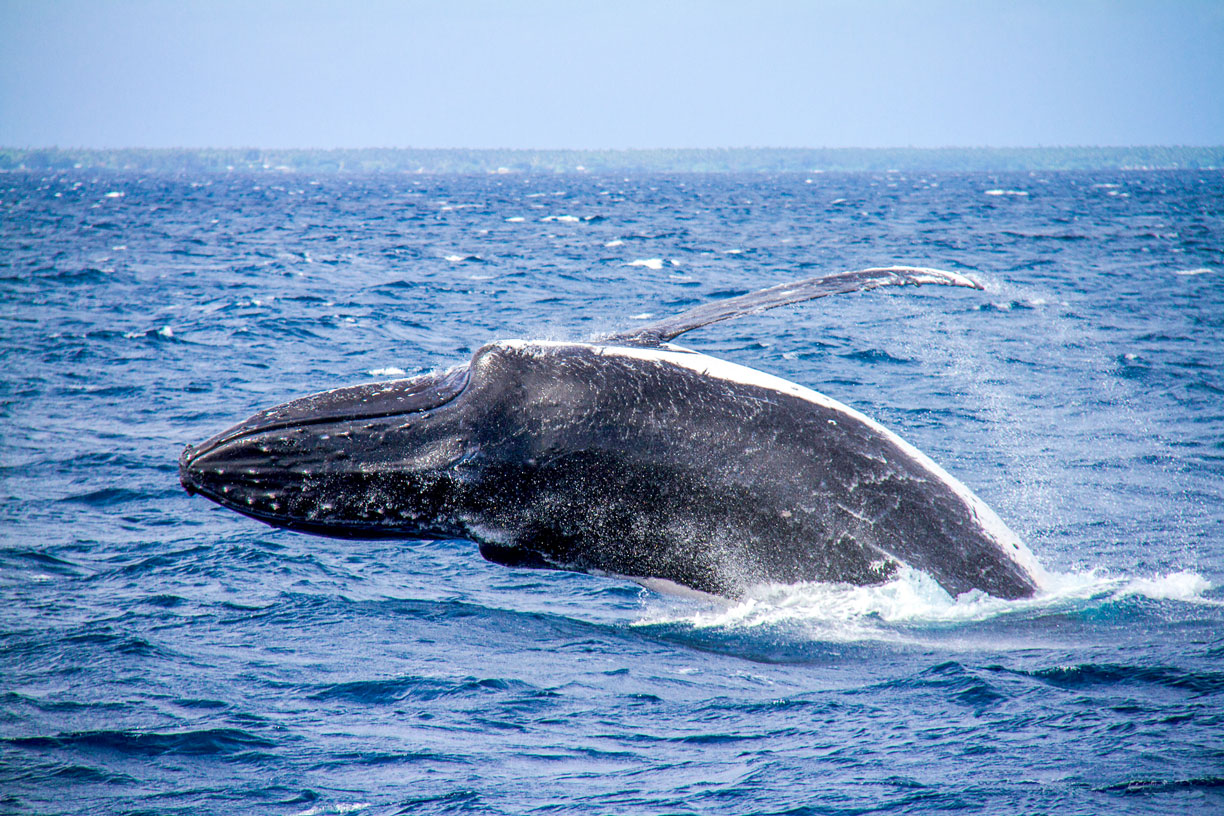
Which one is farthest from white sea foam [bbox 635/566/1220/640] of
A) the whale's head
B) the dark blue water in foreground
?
the whale's head

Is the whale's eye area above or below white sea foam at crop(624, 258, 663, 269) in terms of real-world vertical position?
below

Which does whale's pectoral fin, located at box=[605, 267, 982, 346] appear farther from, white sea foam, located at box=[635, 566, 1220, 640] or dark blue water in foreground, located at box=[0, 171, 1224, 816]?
white sea foam, located at box=[635, 566, 1220, 640]

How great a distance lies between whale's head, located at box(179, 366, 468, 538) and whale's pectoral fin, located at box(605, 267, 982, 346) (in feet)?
3.84

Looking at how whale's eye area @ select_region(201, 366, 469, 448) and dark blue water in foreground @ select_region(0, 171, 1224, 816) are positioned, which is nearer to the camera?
dark blue water in foreground @ select_region(0, 171, 1224, 816)

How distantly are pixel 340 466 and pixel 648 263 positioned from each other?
2900 cm

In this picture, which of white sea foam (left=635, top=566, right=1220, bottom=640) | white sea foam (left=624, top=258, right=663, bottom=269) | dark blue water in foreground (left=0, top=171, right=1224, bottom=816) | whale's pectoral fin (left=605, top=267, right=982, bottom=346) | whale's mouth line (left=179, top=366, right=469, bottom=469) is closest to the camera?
dark blue water in foreground (left=0, top=171, right=1224, bottom=816)

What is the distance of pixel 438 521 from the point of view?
4621 mm

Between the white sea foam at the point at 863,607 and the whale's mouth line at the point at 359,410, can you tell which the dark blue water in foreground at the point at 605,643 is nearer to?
the white sea foam at the point at 863,607

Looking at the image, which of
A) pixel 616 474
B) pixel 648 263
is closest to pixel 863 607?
pixel 616 474

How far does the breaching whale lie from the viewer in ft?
15.0

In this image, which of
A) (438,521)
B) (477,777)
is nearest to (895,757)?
(477,777)

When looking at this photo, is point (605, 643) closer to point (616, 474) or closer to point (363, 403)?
point (616, 474)

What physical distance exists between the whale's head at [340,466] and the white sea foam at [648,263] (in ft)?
90.3

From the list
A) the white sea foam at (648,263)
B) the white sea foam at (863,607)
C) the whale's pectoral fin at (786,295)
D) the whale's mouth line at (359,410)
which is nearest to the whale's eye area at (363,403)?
the whale's mouth line at (359,410)
